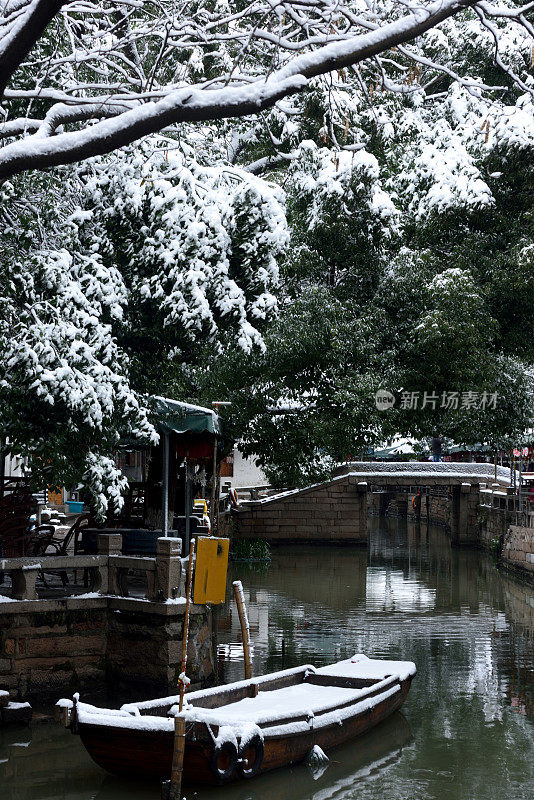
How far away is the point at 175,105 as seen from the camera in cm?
633

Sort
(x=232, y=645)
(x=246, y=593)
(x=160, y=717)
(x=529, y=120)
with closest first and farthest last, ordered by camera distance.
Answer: (x=160, y=717)
(x=232, y=645)
(x=529, y=120)
(x=246, y=593)

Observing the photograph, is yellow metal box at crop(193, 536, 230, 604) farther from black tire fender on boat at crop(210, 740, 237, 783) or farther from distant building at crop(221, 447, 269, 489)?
distant building at crop(221, 447, 269, 489)

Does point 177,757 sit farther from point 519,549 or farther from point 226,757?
point 519,549

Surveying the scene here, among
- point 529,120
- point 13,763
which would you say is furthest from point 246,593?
point 13,763

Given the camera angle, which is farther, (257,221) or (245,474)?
(245,474)

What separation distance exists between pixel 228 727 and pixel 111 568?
13.1 feet

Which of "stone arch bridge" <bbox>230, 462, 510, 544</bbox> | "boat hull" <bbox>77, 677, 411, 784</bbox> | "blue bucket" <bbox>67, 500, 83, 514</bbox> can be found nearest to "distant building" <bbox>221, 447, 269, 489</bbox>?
"stone arch bridge" <bbox>230, 462, 510, 544</bbox>

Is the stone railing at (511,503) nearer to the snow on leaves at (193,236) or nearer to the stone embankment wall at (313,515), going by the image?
the stone embankment wall at (313,515)

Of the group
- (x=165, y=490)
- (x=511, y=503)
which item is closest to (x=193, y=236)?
(x=165, y=490)

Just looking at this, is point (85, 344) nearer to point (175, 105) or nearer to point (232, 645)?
point (175, 105)

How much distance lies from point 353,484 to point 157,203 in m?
26.6

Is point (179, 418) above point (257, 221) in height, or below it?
below

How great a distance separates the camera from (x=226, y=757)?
855 centimetres

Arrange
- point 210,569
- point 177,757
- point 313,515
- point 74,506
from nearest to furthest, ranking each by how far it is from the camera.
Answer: point 177,757
point 210,569
point 74,506
point 313,515
